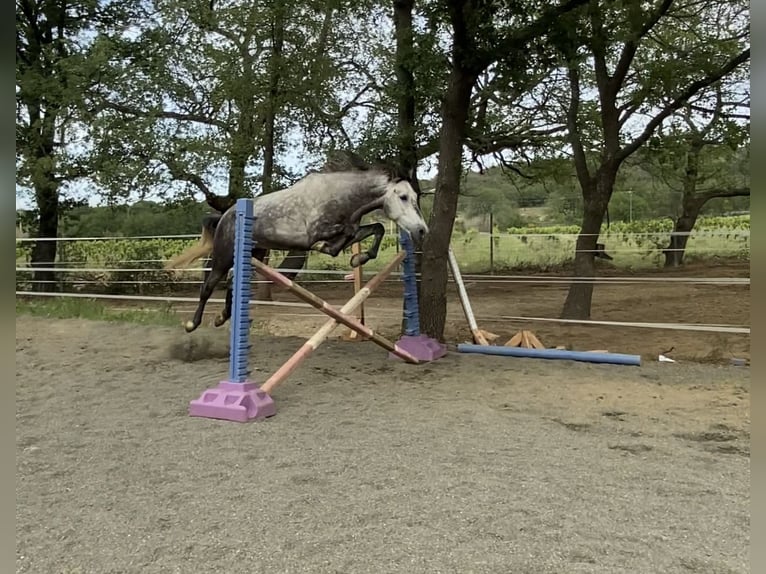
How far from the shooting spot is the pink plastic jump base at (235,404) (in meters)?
3.24

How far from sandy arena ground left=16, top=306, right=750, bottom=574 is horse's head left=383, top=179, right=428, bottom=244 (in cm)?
108

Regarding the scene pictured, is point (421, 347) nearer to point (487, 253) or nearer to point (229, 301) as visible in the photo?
point (229, 301)

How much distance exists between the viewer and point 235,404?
129 inches

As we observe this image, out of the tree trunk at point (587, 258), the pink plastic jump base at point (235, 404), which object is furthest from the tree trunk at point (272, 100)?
the pink plastic jump base at point (235, 404)

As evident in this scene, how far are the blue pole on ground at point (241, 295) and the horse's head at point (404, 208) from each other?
3.17 ft

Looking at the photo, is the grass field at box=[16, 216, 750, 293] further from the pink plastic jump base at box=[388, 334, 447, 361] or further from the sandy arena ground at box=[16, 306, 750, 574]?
the sandy arena ground at box=[16, 306, 750, 574]

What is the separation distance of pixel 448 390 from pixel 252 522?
2.18m

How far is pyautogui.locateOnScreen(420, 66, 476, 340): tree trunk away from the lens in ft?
17.6

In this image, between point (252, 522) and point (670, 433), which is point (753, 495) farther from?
point (670, 433)

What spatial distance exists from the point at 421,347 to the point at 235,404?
2004 mm

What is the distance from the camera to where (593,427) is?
123 inches

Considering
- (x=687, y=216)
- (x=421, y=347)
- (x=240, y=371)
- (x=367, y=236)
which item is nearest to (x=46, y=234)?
(x=421, y=347)

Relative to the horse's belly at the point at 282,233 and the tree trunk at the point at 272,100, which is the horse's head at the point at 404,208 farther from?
the tree trunk at the point at 272,100

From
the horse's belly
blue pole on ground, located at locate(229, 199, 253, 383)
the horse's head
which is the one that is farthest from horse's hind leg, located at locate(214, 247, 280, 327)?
the horse's head
